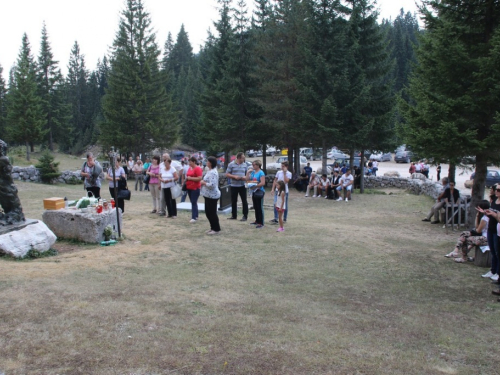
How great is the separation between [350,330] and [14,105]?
143 ft

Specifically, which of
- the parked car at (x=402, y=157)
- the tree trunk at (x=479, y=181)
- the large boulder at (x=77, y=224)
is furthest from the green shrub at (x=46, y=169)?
the parked car at (x=402, y=157)

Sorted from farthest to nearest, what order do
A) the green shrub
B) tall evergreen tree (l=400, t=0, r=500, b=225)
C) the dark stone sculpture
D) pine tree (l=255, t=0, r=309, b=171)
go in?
1. the green shrub
2. pine tree (l=255, t=0, r=309, b=171)
3. tall evergreen tree (l=400, t=0, r=500, b=225)
4. the dark stone sculpture

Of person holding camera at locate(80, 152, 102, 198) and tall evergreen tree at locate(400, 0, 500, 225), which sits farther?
person holding camera at locate(80, 152, 102, 198)

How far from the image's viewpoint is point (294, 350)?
13.7 feet

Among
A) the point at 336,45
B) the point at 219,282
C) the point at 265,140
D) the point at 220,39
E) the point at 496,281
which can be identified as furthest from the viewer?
the point at 220,39

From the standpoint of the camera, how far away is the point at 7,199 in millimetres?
7465

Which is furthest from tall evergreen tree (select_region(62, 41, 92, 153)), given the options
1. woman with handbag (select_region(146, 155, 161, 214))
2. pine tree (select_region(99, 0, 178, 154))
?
woman with handbag (select_region(146, 155, 161, 214))

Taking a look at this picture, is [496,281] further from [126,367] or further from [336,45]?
[336,45]

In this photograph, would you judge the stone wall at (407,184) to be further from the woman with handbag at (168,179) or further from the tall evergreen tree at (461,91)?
the woman with handbag at (168,179)

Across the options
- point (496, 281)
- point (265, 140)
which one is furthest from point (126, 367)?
point (265, 140)

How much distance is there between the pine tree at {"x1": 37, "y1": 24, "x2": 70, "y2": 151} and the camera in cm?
5084

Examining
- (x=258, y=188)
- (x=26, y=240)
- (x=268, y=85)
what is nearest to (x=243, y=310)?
(x=26, y=240)

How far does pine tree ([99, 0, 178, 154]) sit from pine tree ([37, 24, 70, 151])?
61.1 ft

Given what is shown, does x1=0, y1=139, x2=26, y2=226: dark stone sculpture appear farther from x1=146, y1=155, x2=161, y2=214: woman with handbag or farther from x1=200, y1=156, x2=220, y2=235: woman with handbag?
x1=146, y1=155, x2=161, y2=214: woman with handbag
